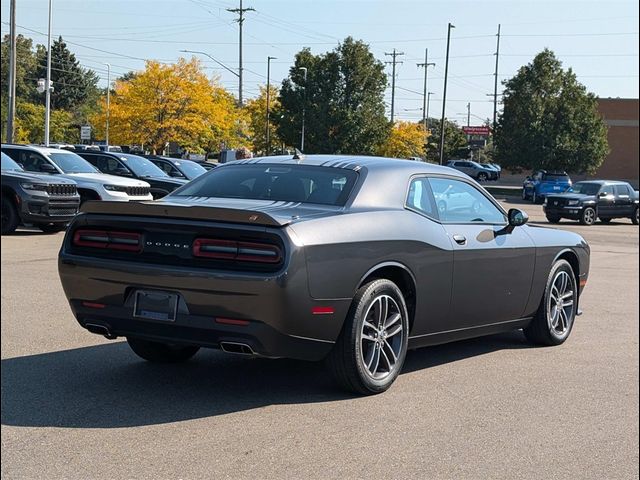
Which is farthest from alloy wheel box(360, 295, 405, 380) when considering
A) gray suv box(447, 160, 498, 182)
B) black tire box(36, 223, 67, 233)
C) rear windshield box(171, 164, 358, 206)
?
gray suv box(447, 160, 498, 182)

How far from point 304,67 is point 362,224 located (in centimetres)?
5811

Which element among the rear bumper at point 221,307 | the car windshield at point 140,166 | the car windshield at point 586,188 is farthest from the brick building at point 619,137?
the rear bumper at point 221,307

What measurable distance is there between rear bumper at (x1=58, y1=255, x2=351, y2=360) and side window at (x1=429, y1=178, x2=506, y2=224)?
4.95 ft

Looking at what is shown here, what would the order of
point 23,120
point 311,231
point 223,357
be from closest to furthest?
point 311,231, point 223,357, point 23,120

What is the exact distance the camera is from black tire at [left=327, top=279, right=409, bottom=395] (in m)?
5.40

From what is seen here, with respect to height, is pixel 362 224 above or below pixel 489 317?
above

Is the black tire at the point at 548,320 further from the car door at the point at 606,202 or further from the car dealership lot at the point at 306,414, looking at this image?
the car door at the point at 606,202

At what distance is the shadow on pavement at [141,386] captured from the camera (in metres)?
4.95

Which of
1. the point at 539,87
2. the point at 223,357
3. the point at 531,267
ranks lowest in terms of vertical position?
the point at 223,357

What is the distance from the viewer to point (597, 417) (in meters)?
5.27

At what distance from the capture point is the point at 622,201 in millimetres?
31469

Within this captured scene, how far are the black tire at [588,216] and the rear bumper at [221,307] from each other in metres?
26.1

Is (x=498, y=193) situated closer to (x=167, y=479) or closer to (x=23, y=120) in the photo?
(x=23, y=120)

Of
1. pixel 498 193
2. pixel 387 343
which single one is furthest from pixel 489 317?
pixel 498 193
